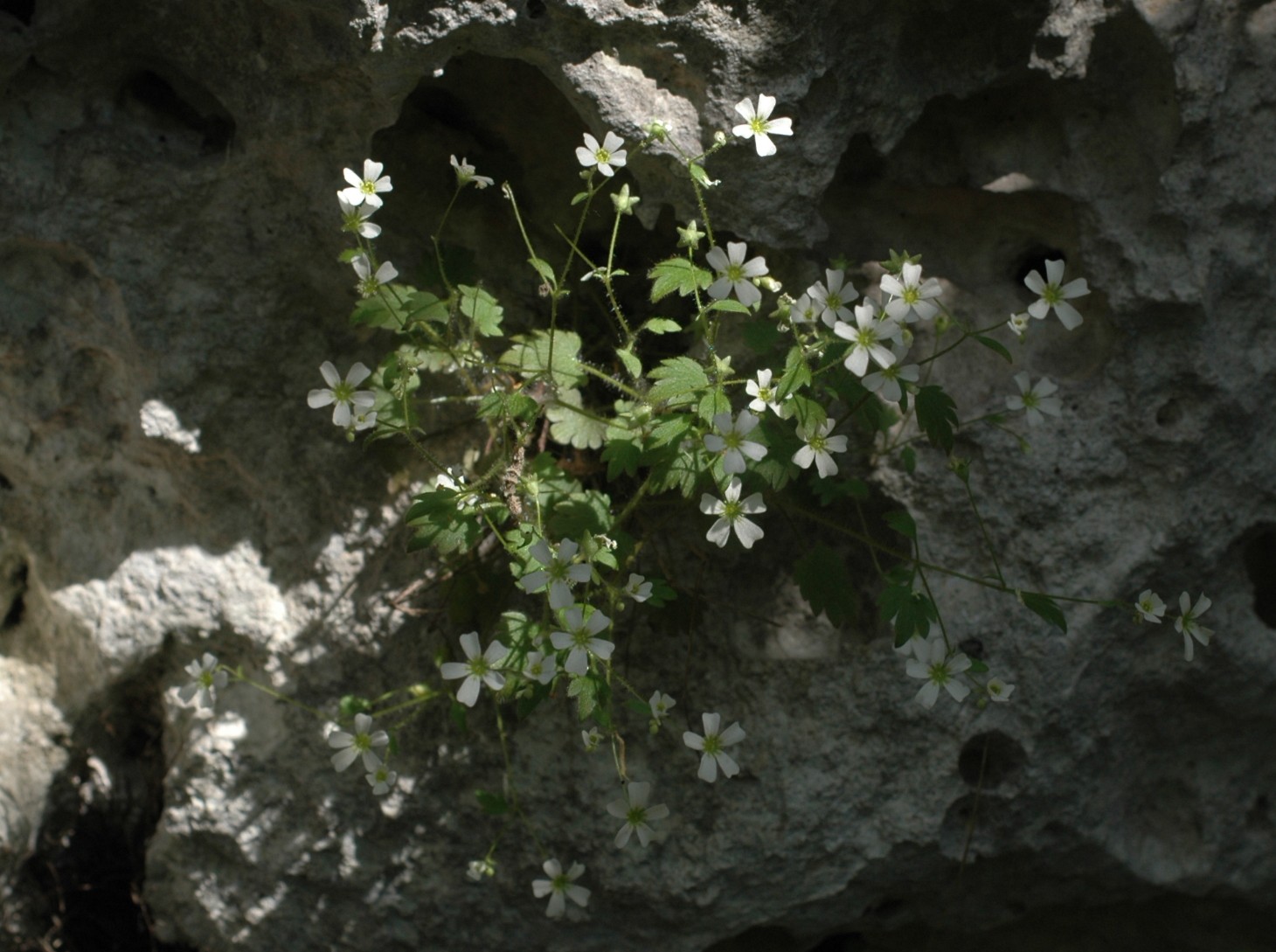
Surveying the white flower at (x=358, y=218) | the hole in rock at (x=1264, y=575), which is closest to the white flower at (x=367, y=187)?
the white flower at (x=358, y=218)

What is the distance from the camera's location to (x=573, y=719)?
2381mm

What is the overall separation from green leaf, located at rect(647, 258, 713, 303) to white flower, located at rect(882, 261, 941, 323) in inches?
12.7

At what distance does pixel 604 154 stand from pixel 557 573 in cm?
75

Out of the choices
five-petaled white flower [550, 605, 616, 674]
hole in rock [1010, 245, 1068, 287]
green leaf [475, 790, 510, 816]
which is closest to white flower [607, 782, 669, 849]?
green leaf [475, 790, 510, 816]

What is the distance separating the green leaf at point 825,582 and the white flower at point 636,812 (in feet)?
1.56

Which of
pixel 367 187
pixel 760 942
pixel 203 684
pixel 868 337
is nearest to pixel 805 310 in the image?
pixel 868 337

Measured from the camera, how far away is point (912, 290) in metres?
1.88

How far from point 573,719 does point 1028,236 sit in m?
1.45

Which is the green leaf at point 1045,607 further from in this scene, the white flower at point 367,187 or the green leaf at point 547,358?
the white flower at point 367,187

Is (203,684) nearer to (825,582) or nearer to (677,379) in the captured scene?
(677,379)

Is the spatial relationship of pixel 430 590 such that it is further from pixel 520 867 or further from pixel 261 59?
pixel 261 59

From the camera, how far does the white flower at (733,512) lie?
6.20 feet

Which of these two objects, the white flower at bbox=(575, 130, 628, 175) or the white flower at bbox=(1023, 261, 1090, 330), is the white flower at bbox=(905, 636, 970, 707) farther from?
the white flower at bbox=(575, 130, 628, 175)

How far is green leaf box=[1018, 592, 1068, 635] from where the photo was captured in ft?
6.46
